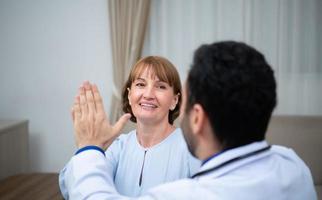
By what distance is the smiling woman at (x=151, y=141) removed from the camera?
1.34 meters

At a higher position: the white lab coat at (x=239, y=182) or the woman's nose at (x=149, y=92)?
the woman's nose at (x=149, y=92)

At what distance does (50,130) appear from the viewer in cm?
A: 339

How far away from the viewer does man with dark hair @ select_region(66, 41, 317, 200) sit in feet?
2.30

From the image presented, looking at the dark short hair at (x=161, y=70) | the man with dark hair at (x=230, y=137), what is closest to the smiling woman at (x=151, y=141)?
the dark short hair at (x=161, y=70)

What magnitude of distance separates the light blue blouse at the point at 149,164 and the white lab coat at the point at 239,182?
0.50m

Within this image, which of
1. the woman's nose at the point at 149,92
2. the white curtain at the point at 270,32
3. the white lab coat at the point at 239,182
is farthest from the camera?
the white curtain at the point at 270,32

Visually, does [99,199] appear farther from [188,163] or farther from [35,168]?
[35,168]

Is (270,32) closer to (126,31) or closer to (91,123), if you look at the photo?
(126,31)

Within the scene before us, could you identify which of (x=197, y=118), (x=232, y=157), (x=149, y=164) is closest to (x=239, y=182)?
(x=232, y=157)

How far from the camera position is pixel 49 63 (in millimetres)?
3301

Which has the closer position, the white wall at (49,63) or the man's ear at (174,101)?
the man's ear at (174,101)

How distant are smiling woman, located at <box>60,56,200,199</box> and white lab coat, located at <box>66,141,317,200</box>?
1.67ft

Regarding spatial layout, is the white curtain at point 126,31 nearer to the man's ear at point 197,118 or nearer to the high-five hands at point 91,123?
the high-five hands at point 91,123

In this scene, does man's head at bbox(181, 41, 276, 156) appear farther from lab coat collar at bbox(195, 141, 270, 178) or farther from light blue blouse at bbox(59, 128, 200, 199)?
light blue blouse at bbox(59, 128, 200, 199)
